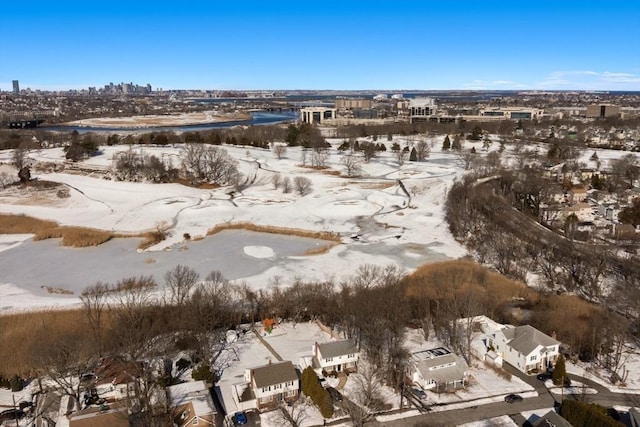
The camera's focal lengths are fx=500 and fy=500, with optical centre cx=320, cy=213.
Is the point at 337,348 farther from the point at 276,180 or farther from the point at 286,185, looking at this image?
the point at 276,180

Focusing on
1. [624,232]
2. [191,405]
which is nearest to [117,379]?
[191,405]

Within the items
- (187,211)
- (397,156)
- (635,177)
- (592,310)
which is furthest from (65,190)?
(635,177)

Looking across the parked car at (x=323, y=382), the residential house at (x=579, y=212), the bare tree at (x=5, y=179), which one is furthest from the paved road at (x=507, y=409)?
the bare tree at (x=5, y=179)

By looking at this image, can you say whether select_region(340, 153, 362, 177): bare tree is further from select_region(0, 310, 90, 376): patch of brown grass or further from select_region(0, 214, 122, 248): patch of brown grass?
select_region(0, 310, 90, 376): patch of brown grass

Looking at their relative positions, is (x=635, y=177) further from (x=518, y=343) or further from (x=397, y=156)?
(x=518, y=343)

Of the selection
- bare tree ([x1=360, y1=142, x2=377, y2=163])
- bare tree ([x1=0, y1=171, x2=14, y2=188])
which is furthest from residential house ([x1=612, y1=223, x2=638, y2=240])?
bare tree ([x1=0, y1=171, x2=14, y2=188])

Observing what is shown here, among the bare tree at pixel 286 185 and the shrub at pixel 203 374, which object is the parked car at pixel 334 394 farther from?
the bare tree at pixel 286 185
